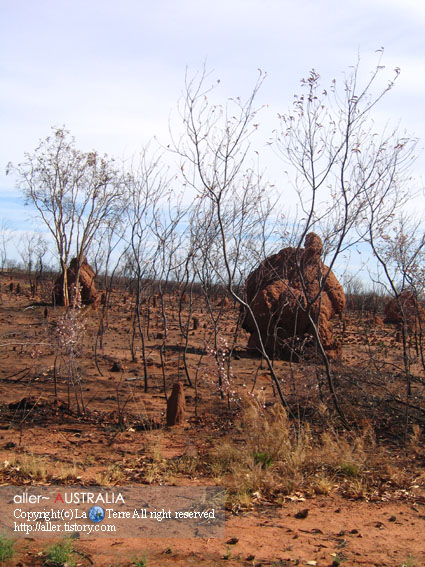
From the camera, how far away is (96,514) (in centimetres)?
475

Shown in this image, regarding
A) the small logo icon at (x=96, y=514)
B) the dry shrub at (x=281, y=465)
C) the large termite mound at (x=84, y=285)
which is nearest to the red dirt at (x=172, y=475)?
the dry shrub at (x=281, y=465)

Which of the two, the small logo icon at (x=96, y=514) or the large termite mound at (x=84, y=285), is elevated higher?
the large termite mound at (x=84, y=285)

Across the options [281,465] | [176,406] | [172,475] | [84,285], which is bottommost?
[172,475]

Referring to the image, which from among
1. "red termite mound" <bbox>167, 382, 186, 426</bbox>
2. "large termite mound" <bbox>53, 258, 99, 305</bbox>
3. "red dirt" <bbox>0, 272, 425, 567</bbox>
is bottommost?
"red dirt" <bbox>0, 272, 425, 567</bbox>

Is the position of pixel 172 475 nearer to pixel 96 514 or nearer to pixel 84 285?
pixel 96 514

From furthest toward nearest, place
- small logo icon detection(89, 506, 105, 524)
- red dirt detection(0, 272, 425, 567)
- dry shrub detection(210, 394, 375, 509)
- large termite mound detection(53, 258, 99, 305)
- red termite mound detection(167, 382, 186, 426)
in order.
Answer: large termite mound detection(53, 258, 99, 305), red termite mound detection(167, 382, 186, 426), dry shrub detection(210, 394, 375, 509), small logo icon detection(89, 506, 105, 524), red dirt detection(0, 272, 425, 567)

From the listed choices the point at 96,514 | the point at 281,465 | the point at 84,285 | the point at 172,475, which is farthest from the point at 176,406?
the point at 84,285

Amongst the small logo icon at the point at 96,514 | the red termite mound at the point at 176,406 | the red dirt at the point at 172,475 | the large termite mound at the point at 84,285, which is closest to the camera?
the red dirt at the point at 172,475

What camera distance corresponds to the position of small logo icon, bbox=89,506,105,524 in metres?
4.67

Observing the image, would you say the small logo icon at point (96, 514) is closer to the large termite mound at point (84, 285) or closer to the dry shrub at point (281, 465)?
the dry shrub at point (281, 465)

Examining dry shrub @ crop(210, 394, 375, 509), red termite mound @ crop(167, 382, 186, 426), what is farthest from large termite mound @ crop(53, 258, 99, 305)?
dry shrub @ crop(210, 394, 375, 509)

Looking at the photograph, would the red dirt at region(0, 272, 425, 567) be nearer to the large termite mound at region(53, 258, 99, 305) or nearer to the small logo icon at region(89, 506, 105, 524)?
the small logo icon at region(89, 506, 105, 524)

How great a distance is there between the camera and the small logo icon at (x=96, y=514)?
15.3ft

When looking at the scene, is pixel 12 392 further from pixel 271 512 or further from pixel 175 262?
pixel 271 512
